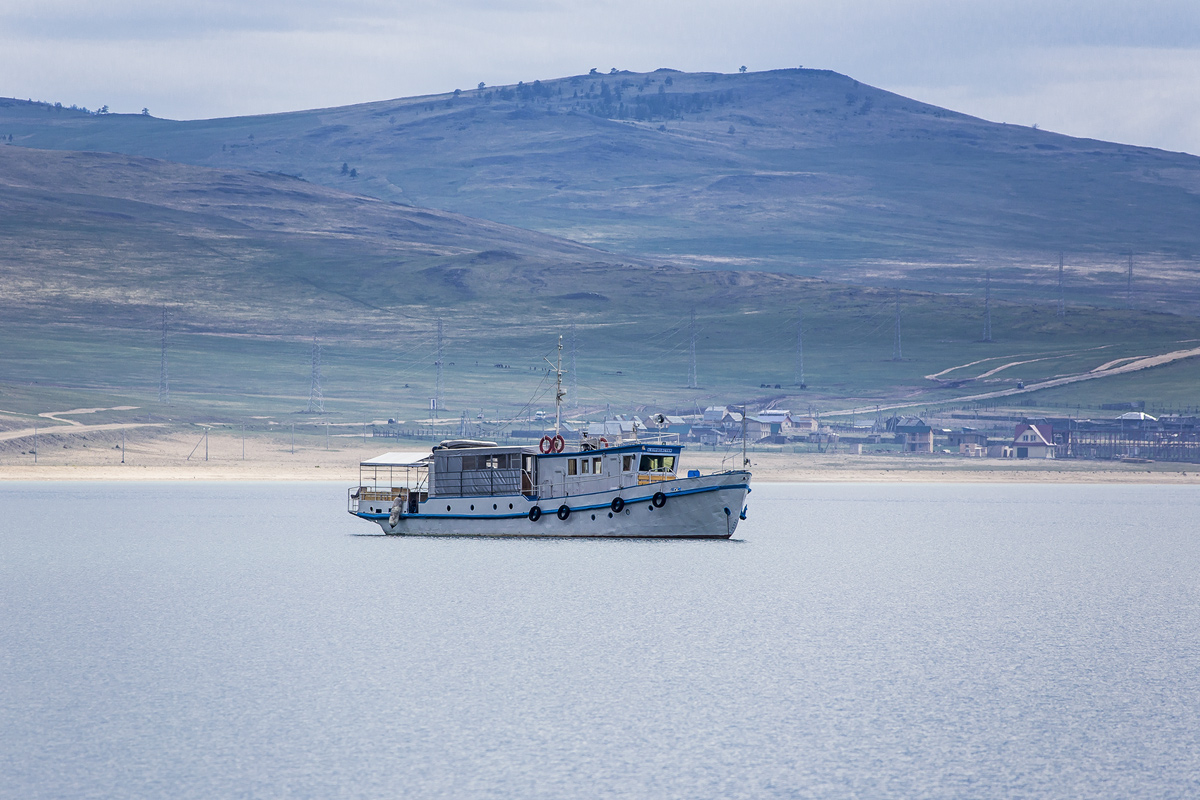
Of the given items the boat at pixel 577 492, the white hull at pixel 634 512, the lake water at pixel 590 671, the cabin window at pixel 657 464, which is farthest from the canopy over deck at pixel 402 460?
the cabin window at pixel 657 464

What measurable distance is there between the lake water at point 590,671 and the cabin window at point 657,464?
5076mm

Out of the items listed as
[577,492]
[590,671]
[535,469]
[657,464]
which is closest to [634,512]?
[657,464]

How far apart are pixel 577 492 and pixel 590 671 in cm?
4075

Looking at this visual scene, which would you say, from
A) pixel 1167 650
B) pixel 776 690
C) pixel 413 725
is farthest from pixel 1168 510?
pixel 413 725

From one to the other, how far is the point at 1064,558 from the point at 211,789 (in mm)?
72437

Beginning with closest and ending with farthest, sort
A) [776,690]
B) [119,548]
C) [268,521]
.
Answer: [776,690]
[119,548]
[268,521]

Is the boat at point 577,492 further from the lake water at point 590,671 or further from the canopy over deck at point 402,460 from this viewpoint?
the lake water at point 590,671

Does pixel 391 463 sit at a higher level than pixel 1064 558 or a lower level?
higher

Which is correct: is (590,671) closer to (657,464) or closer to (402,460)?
(657,464)

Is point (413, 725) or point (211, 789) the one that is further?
point (413, 725)

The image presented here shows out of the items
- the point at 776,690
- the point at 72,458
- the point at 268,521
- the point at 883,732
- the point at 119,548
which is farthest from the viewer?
the point at 72,458

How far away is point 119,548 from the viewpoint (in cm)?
9144

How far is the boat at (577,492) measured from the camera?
86.8 metres

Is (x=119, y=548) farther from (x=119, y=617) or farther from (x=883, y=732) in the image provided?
(x=883, y=732)
